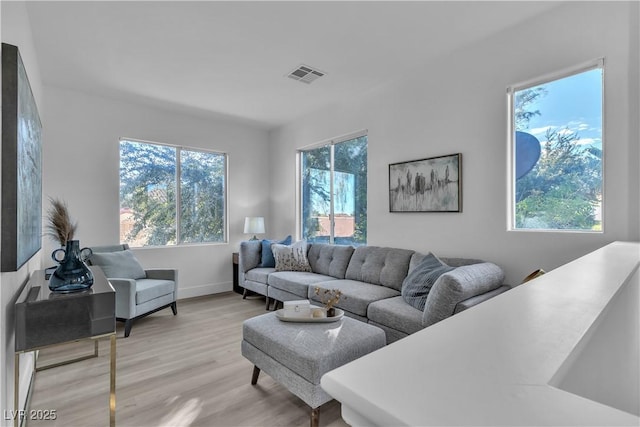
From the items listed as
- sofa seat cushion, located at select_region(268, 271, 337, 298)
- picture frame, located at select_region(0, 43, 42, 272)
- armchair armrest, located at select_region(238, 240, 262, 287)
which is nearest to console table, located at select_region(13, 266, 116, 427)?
picture frame, located at select_region(0, 43, 42, 272)

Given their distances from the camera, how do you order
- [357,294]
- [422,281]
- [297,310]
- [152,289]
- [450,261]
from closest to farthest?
1. [297,310]
2. [422,281]
3. [450,261]
4. [357,294]
5. [152,289]

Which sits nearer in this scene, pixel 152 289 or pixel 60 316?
pixel 60 316

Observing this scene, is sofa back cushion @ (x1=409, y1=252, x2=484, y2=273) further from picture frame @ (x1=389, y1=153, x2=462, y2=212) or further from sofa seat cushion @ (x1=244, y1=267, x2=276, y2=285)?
sofa seat cushion @ (x1=244, y1=267, x2=276, y2=285)

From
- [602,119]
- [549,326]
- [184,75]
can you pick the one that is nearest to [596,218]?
[602,119]

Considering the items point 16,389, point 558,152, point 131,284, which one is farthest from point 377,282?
point 16,389

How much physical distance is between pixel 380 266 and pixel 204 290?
277 centimetres

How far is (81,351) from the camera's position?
281 cm

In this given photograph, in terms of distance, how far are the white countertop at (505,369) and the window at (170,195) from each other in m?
4.44

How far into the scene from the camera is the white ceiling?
229 cm

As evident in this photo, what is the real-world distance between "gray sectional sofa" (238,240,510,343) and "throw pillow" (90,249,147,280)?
4.25 ft

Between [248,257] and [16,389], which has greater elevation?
[248,257]

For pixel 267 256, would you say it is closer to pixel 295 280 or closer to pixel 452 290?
pixel 295 280

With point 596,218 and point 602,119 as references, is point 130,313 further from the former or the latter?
point 602,119

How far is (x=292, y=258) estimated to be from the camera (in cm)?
415
